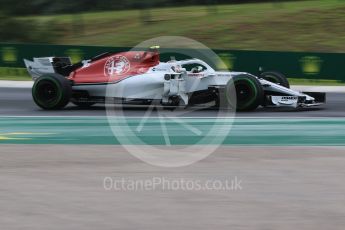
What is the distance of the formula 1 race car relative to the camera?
15164 mm

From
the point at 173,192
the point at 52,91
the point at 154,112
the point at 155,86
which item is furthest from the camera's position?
the point at 52,91

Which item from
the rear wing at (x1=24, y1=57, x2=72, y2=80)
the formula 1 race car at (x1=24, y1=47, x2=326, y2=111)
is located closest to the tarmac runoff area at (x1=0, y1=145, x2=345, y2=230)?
the formula 1 race car at (x1=24, y1=47, x2=326, y2=111)

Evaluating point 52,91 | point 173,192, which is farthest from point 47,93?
point 173,192

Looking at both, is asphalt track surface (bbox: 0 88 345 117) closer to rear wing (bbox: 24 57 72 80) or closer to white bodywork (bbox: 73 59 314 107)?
white bodywork (bbox: 73 59 314 107)

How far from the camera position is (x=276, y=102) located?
15.5 metres

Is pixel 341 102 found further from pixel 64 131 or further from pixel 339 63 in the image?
pixel 64 131

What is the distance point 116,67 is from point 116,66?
0.02 metres

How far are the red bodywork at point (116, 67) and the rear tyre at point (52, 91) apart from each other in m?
0.40

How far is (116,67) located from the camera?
51.5ft

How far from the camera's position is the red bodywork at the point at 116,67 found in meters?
15.6

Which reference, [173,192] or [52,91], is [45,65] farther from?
[173,192]

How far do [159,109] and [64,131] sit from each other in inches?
126

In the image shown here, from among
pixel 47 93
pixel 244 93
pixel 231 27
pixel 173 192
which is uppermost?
pixel 231 27

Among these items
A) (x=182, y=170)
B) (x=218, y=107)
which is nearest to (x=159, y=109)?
(x=218, y=107)
